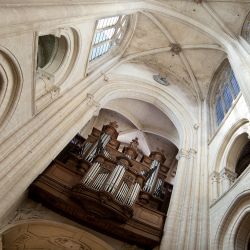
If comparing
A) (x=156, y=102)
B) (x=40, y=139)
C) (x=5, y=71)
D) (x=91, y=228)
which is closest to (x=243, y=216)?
(x=91, y=228)

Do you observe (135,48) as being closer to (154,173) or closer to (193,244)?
(154,173)

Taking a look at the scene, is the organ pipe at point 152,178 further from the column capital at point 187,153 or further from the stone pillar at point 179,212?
the column capital at point 187,153

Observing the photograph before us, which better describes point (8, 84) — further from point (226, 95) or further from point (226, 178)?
point (226, 95)

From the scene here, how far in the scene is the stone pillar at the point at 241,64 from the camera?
812 cm

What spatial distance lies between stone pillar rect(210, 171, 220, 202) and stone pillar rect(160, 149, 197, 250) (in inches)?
27.8

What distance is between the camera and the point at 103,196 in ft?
24.0

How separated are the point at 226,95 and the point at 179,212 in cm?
675

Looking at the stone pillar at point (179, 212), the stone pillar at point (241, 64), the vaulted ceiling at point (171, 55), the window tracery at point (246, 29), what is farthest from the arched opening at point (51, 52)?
the window tracery at point (246, 29)

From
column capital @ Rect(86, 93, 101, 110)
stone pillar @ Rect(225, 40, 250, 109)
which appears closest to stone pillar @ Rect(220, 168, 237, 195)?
stone pillar @ Rect(225, 40, 250, 109)

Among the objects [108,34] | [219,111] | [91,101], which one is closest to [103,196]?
[91,101]

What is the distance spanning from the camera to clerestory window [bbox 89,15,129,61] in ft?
38.6

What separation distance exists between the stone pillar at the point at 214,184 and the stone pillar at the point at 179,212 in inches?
27.8

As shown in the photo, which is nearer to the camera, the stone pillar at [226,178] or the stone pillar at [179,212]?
the stone pillar at [179,212]

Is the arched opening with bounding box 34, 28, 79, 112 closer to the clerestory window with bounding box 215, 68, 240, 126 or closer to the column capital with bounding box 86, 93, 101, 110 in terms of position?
the column capital with bounding box 86, 93, 101, 110
